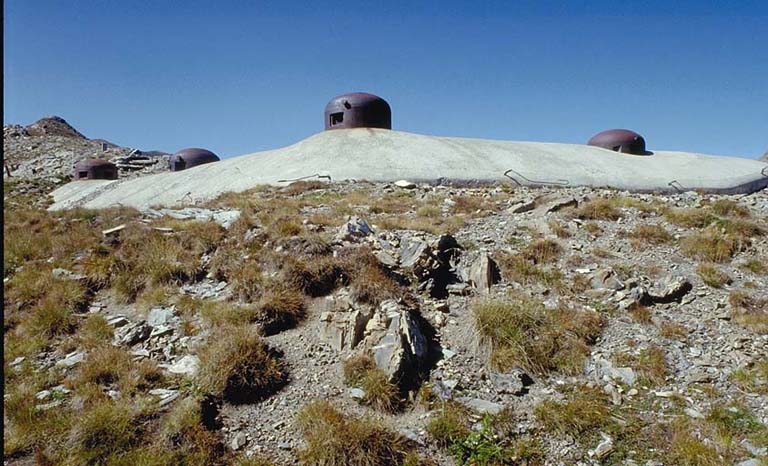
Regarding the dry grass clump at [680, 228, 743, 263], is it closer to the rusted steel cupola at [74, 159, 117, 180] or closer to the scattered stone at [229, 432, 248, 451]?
the scattered stone at [229, 432, 248, 451]

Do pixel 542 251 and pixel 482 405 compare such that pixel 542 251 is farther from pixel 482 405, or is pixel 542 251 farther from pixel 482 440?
pixel 482 440

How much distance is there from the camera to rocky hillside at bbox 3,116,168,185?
49219 millimetres

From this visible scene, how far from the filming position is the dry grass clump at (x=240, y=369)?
6191mm

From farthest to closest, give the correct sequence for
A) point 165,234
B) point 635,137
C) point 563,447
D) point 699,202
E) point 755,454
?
point 635,137
point 699,202
point 165,234
point 563,447
point 755,454

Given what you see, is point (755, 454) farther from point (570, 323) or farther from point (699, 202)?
point (699, 202)

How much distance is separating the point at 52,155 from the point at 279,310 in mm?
65068

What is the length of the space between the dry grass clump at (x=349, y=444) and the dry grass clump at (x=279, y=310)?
220cm

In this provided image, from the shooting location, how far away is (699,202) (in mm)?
14352

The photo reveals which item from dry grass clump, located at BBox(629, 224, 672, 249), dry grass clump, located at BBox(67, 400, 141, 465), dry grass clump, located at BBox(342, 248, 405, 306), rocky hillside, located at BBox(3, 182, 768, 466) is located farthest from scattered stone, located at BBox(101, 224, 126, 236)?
dry grass clump, located at BBox(629, 224, 672, 249)

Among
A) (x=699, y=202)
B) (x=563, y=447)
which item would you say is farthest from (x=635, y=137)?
(x=563, y=447)

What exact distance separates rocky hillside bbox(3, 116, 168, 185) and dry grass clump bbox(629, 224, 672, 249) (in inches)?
1936

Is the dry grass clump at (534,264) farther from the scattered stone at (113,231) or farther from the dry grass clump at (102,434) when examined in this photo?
the scattered stone at (113,231)

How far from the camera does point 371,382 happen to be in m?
6.25

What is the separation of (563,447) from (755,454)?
7.05ft
